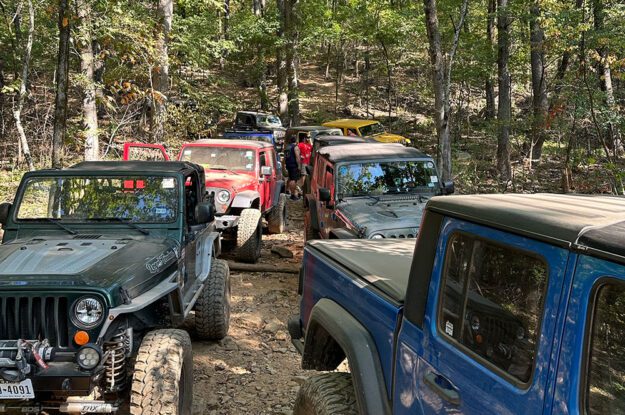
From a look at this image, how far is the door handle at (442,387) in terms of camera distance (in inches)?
84.4

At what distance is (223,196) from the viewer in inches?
354

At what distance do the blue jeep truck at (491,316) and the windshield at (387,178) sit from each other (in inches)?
179

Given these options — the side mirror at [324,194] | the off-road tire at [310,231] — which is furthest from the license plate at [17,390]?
the off-road tire at [310,231]

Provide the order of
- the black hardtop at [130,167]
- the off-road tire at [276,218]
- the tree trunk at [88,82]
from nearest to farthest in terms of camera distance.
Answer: the black hardtop at [130,167]
the off-road tire at [276,218]
the tree trunk at [88,82]

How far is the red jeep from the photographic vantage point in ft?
29.0

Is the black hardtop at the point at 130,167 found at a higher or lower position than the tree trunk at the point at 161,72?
lower

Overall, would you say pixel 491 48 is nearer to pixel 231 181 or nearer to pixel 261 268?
pixel 231 181

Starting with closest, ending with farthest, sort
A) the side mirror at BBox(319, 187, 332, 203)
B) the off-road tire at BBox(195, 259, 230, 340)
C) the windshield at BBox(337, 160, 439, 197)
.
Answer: the off-road tire at BBox(195, 259, 230, 340)
the side mirror at BBox(319, 187, 332, 203)
the windshield at BBox(337, 160, 439, 197)

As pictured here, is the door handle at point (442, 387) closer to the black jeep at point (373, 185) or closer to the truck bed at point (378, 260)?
the truck bed at point (378, 260)

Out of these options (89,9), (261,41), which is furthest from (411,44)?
(89,9)

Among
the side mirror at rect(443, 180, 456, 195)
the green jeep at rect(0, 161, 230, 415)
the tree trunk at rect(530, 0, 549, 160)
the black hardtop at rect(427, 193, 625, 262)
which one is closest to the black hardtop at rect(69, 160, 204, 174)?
the green jeep at rect(0, 161, 230, 415)

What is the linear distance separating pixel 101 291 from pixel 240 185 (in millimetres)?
5793

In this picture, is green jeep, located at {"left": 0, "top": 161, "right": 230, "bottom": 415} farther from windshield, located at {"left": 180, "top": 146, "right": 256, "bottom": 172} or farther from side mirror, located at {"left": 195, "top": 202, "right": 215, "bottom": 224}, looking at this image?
windshield, located at {"left": 180, "top": 146, "right": 256, "bottom": 172}

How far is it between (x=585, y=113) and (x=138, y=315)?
12141 mm
